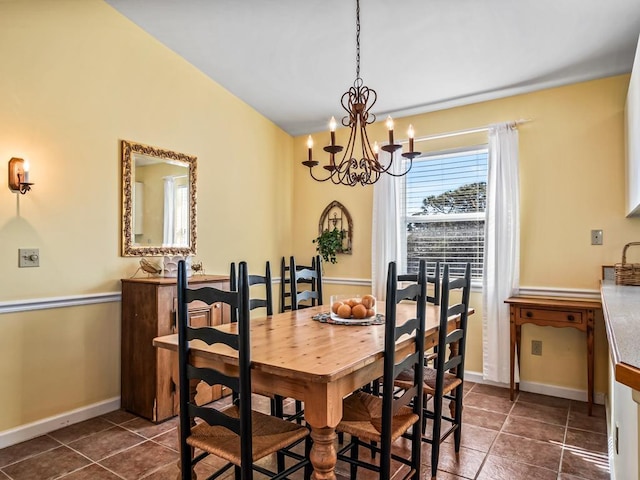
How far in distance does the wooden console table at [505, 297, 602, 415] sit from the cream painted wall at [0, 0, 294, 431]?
2.78 meters

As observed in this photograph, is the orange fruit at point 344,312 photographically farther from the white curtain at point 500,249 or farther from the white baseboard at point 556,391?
the white baseboard at point 556,391

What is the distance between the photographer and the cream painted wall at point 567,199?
10.4 feet

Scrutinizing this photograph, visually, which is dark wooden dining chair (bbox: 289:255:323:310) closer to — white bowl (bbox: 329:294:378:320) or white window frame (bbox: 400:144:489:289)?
white bowl (bbox: 329:294:378:320)

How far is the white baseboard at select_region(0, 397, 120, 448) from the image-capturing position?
100 inches

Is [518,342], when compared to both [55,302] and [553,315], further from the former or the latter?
Result: [55,302]

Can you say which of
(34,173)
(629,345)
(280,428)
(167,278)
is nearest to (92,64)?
(34,173)

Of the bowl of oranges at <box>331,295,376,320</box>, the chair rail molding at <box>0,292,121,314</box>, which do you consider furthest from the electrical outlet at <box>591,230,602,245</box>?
the chair rail molding at <box>0,292,121,314</box>

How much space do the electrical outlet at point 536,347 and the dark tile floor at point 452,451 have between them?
48 centimetres

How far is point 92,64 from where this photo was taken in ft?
9.80

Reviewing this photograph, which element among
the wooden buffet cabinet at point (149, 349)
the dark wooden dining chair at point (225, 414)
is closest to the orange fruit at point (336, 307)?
the dark wooden dining chair at point (225, 414)

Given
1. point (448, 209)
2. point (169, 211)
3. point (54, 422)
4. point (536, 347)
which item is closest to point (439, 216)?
point (448, 209)

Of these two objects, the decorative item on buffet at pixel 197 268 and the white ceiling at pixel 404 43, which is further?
the decorative item on buffet at pixel 197 268

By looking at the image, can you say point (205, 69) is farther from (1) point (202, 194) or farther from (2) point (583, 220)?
(2) point (583, 220)

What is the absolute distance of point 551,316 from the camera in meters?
3.13
